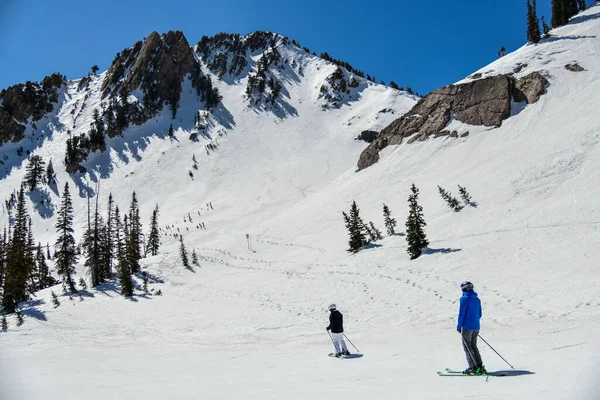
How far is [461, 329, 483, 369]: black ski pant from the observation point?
8539 millimetres

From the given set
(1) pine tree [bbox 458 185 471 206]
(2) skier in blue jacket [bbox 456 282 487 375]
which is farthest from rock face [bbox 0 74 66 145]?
(2) skier in blue jacket [bbox 456 282 487 375]

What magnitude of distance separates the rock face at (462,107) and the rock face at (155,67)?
10616 cm

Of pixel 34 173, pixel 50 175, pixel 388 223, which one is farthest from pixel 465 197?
pixel 34 173

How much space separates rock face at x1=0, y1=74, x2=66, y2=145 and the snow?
116438 millimetres

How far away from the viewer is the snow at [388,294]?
29.3 ft

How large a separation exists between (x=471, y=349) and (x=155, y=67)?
551 feet

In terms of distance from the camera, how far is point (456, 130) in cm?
5478

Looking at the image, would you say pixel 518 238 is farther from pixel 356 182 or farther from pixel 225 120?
pixel 225 120

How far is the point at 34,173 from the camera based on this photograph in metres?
115

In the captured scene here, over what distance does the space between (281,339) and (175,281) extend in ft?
64.6

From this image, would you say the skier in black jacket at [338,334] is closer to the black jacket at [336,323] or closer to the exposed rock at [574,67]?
the black jacket at [336,323]

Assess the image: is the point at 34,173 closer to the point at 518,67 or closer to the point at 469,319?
the point at 518,67

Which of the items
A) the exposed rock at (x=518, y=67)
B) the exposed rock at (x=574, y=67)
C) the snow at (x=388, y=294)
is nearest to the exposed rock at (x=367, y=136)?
the snow at (x=388, y=294)

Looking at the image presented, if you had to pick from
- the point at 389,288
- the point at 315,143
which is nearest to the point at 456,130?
the point at 389,288
